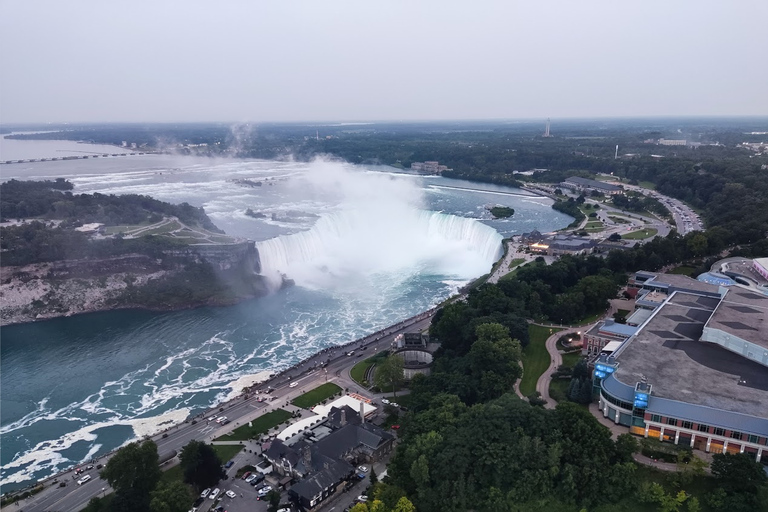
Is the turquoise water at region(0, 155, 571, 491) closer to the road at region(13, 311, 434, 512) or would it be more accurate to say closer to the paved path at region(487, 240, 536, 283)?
the road at region(13, 311, 434, 512)

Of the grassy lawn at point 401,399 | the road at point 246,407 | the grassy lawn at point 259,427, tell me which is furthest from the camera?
the grassy lawn at point 401,399

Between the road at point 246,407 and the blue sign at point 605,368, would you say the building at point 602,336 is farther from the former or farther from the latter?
the road at point 246,407

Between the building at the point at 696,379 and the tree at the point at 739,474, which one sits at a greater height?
the building at the point at 696,379

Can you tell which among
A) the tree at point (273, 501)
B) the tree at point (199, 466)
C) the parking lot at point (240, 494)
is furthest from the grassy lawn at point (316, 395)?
the tree at point (273, 501)

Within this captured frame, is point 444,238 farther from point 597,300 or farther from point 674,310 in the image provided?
point 674,310

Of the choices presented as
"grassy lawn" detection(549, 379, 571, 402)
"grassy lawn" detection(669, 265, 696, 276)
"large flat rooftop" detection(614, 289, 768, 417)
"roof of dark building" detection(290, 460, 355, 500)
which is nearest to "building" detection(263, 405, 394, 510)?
"roof of dark building" detection(290, 460, 355, 500)

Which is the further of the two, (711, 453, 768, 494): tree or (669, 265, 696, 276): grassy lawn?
(669, 265, 696, 276): grassy lawn

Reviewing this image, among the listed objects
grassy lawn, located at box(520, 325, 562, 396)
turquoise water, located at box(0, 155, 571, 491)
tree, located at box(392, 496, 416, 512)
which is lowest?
turquoise water, located at box(0, 155, 571, 491)
